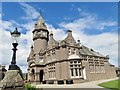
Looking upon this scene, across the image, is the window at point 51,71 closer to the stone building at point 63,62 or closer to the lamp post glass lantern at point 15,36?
the stone building at point 63,62

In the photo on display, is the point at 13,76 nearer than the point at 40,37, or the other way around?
the point at 13,76

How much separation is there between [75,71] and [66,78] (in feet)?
8.29

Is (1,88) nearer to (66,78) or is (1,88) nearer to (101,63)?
(66,78)

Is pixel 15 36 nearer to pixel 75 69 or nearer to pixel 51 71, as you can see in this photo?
pixel 75 69

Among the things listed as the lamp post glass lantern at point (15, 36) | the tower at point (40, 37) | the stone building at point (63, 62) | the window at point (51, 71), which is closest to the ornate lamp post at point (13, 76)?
the lamp post glass lantern at point (15, 36)

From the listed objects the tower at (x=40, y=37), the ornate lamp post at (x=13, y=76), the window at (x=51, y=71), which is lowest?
the window at (x=51, y=71)

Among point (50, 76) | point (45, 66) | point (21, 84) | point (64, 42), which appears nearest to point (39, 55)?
point (45, 66)

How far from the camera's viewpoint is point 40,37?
135 feet

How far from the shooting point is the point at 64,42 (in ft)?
110

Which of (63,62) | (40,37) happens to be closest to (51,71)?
(63,62)

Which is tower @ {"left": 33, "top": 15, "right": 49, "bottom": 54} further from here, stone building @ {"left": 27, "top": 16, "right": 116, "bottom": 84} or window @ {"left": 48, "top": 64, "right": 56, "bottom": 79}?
window @ {"left": 48, "top": 64, "right": 56, "bottom": 79}

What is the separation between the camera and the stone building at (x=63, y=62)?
1267 inches

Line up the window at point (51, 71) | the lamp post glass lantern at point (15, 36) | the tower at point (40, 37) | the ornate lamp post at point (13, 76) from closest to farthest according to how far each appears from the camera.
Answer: the ornate lamp post at point (13, 76) < the lamp post glass lantern at point (15, 36) < the window at point (51, 71) < the tower at point (40, 37)

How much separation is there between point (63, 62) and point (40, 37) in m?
12.0
